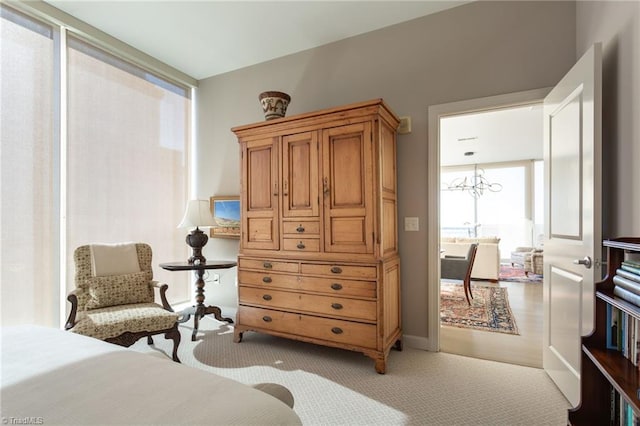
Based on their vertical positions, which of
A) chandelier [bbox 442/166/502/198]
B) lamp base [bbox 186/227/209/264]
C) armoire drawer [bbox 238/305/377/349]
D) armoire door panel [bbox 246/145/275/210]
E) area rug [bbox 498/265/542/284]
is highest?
chandelier [bbox 442/166/502/198]

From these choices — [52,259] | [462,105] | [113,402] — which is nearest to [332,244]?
[462,105]

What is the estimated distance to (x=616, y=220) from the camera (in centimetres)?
175

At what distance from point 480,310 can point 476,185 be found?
551 cm

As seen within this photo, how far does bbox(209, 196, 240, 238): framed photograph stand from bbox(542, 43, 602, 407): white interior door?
9.80ft

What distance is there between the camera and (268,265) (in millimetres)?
2758

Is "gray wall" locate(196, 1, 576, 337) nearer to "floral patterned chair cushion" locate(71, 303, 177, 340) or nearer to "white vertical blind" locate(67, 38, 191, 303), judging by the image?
"white vertical blind" locate(67, 38, 191, 303)

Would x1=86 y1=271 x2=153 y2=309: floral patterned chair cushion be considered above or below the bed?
below

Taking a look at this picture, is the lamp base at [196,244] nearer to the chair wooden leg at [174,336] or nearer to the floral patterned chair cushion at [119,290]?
the floral patterned chair cushion at [119,290]

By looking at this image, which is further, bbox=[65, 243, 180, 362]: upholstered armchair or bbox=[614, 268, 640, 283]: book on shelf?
bbox=[65, 243, 180, 362]: upholstered armchair

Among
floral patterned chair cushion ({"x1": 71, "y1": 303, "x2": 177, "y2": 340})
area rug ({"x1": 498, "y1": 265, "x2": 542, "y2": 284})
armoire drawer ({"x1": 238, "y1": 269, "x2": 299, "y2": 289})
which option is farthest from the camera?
area rug ({"x1": 498, "y1": 265, "x2": 542, "y2": 284})

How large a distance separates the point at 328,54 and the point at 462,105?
4.74 ft

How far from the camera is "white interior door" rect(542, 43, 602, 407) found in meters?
1.69

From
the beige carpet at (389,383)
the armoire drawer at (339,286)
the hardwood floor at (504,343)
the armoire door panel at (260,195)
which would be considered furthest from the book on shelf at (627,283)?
the armoire door panel at (260,195)

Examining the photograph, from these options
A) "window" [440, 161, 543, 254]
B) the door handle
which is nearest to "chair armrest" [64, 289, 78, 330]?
the door handle
